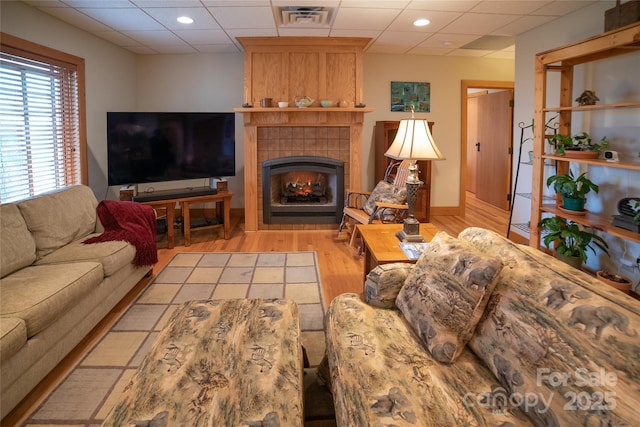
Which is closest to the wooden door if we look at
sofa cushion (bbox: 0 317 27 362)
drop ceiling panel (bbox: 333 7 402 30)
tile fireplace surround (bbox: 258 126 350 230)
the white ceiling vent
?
tile fireplace surround (bbox: 258 126 350 230)

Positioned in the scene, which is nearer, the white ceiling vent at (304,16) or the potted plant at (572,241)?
the potted plant at (572,241)

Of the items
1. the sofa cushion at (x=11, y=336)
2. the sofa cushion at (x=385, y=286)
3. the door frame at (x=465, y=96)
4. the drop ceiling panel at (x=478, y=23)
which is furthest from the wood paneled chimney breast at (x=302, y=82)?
the sofa cushion at (x=11, y=336)

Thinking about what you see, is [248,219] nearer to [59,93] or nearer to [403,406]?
[59,93]

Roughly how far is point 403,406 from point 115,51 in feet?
18.1

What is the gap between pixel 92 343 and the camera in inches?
105

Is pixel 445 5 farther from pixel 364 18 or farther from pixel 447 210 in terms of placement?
pixel 447 210

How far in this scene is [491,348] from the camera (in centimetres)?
151

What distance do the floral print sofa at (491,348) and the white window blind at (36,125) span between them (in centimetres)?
333

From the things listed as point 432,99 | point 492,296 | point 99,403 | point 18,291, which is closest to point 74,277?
point 18,291

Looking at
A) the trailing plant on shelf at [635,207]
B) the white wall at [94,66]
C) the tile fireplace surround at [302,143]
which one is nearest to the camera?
the trailing plant on shelf at [635,207]

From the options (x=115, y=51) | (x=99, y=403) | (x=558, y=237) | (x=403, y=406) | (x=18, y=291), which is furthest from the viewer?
(x=115, y=51)

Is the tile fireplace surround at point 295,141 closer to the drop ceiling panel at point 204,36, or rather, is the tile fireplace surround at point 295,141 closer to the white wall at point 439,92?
the white wall at point 439,92

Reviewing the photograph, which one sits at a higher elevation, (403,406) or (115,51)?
(115,51)

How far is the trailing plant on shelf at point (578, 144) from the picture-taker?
338 centimetres
